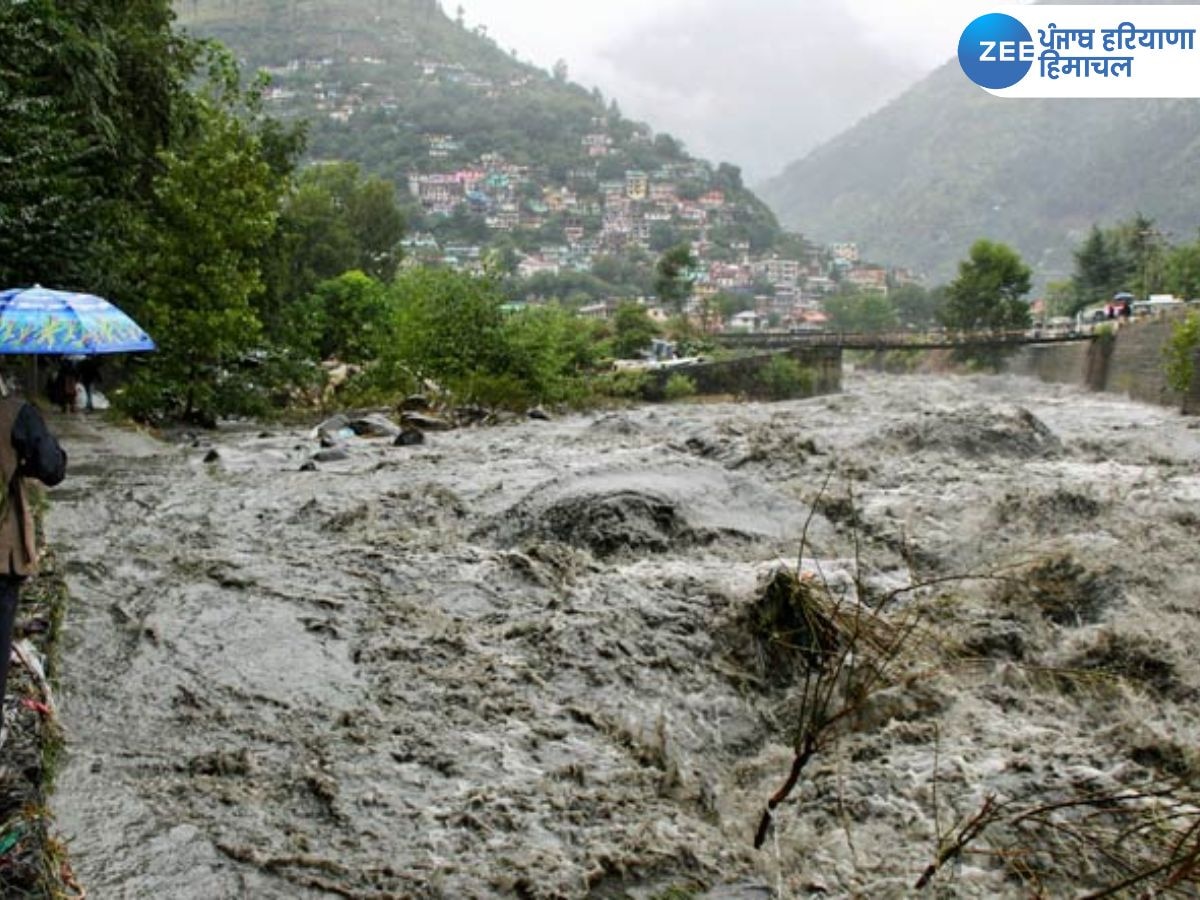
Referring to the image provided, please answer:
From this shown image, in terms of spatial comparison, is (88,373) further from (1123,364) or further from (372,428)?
(1123,364)

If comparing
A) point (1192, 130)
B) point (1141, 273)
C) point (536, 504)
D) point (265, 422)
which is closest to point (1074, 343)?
point (1141, 273)

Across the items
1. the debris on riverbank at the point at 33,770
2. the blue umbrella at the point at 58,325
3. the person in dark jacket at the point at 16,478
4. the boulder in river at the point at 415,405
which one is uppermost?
the blue umbrella at the point at 58,325

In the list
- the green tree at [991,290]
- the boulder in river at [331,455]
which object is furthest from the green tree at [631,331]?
the boulder in river at [331,455]

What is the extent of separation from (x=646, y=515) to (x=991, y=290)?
201 ft

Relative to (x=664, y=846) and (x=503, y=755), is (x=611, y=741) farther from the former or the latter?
(x=664, y=846)

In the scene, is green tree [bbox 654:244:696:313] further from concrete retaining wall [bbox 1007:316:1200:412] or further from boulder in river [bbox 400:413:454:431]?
boulder in river [bbox 400:413:454:431]

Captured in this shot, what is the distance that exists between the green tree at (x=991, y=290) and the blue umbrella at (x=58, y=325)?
63840 mm

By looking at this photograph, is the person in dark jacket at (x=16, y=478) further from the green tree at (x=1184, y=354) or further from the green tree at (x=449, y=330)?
the green tree at (x=1184, y=354)

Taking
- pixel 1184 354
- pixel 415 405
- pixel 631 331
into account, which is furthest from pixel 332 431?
pixel 631 331

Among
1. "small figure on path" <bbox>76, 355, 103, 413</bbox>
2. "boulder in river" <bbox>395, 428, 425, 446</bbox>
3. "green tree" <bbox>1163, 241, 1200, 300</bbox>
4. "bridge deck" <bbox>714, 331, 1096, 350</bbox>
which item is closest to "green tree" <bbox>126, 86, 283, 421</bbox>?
"small figure on path" <bbox>76, 355, 103, 413</bbox>

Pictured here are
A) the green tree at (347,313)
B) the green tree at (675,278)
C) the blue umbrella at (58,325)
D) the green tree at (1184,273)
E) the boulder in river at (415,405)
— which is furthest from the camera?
the green tree at (675,278)

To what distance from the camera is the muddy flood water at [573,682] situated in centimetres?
383

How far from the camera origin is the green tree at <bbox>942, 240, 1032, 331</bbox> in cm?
6494

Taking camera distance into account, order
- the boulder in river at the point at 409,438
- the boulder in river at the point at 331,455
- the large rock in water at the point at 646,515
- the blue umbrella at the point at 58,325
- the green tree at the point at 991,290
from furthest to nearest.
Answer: the green tree at the point at 991,290 < the boulder in river at the point at 409,438 < the boulder in river at the point at 331,455 < the large rock in water at the point at 646,515 < the blue umbrella at the point at 58,325
